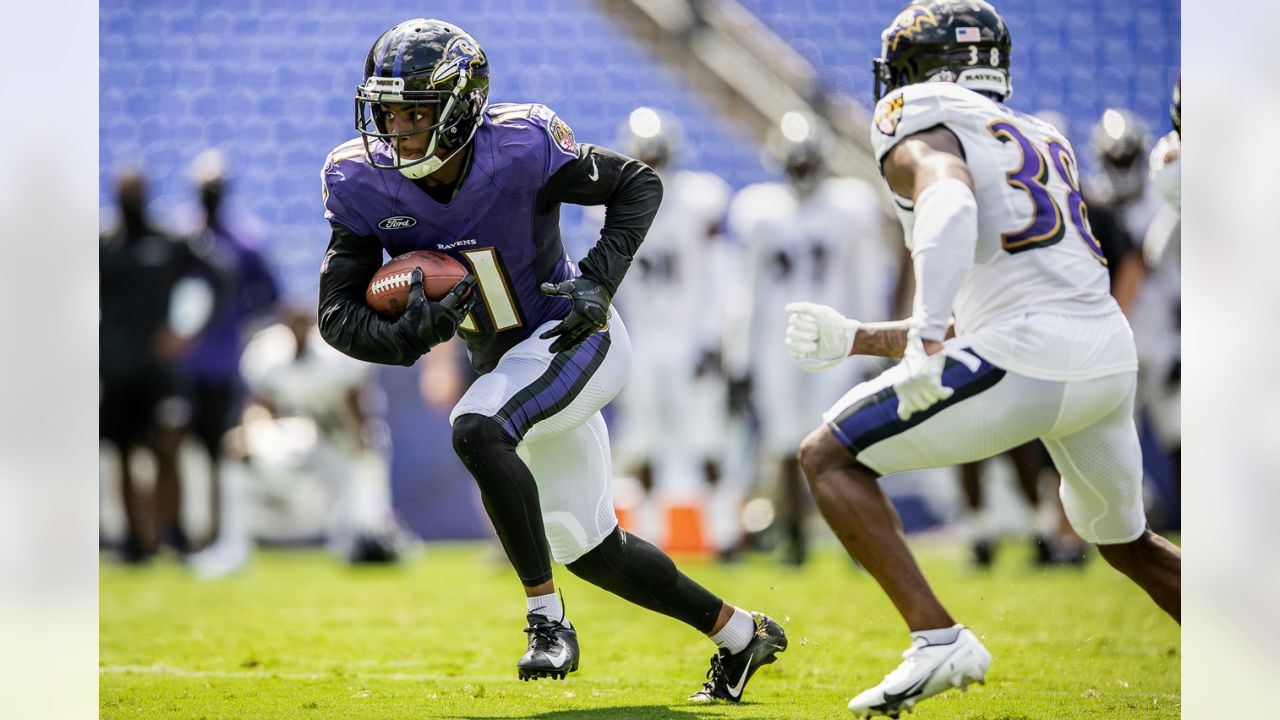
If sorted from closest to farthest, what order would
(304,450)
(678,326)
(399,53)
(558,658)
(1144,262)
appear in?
(558,658)
(399,53)
(1144,262)
(678,326)
(304,450)

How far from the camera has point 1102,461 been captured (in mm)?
3203

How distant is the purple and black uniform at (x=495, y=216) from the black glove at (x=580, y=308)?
0.15 ft

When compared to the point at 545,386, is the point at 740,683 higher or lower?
lower

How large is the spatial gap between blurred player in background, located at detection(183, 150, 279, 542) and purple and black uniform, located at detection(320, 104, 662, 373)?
13.4ft

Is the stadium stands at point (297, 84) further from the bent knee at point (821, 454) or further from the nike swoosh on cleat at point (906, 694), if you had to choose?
the nike swoosh on cleat at point (906, 694)

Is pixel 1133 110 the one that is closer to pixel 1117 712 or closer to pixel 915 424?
pixel 1117 712

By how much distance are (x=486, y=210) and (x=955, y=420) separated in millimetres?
1206

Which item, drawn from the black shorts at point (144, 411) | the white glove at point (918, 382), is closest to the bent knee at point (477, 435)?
the white glove at point (918, 382)

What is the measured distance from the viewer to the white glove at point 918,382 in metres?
2.88

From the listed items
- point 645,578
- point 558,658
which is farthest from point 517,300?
point 558,658

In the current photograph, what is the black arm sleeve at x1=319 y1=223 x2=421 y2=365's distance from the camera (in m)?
3.32

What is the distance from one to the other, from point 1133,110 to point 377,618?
196 inches

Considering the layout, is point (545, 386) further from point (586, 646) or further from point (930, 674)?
point (586, 646)

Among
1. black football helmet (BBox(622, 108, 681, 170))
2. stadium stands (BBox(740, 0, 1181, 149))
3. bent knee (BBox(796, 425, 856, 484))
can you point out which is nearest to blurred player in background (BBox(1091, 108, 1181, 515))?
stadium stands (BBox(740, 0, 1181, 149))
